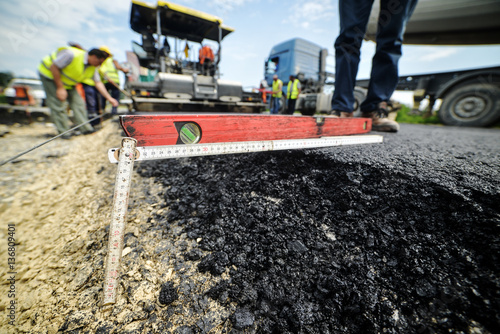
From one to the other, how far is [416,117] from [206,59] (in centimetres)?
754

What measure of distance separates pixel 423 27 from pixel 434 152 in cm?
562

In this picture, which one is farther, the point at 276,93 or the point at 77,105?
the point at 276,93

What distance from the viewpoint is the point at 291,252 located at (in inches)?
40.4

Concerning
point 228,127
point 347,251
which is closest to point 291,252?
point 347,251

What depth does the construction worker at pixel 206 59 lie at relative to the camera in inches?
225

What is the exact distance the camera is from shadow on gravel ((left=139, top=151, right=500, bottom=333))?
2.32ft

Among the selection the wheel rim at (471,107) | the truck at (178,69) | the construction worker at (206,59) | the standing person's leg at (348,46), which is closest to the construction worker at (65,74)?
the truck at (178,69)

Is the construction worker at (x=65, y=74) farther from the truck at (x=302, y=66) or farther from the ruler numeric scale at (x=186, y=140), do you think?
the truck at (x=302, y=66)

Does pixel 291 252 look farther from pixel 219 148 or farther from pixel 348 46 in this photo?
pixel 348 46

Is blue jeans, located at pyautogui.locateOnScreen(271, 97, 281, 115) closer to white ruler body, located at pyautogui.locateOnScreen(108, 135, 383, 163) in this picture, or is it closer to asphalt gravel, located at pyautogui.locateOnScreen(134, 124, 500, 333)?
white ruler body, located at pyautogui.locateOnScreen(108, 135, 383, 163)

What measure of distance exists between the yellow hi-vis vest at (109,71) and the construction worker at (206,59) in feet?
8.07

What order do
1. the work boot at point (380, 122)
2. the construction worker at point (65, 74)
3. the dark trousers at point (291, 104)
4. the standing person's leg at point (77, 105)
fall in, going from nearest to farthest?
1. the work boot at point (380, 122)
2. the construction worker at point (65, 74)
3. the standing person's leg at point (77, 105)
4. the dark trousers at point (291, 104)

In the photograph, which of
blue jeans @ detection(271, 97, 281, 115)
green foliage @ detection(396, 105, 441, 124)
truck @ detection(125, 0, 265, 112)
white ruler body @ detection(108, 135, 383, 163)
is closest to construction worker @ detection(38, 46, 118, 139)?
truck @ detection(125, 0, 265, 112)

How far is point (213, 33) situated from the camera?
19.2ft
